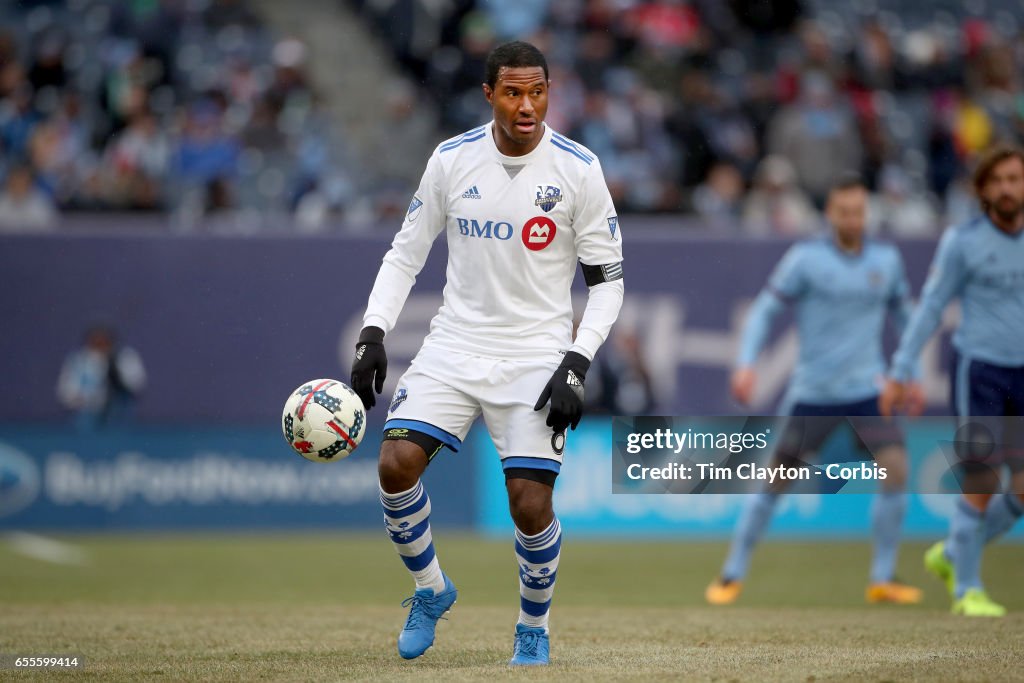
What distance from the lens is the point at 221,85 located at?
1886 centimetres

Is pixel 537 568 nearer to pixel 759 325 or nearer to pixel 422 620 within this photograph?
pixel 422 620

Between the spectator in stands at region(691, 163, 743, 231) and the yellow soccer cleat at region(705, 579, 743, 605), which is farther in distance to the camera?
the spectator in stands at region(691, 163, 743, 231)

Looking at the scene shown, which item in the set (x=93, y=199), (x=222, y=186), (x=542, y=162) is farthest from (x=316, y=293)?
(x=542, y=162)

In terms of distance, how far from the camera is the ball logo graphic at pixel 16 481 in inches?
629

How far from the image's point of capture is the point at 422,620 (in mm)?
7250

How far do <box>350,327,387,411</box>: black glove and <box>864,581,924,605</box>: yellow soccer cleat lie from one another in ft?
18.0

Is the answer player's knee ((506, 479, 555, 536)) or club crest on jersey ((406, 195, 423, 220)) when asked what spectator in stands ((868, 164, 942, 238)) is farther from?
player's knee ((506, 479, 555, 536))

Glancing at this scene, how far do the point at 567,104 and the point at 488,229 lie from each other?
12.2m

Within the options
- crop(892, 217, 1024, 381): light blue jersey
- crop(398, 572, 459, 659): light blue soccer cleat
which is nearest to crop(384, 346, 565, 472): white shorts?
crop(398, 572, 459, 659): light blue soccer cleat

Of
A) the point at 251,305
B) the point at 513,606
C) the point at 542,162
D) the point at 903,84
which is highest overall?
the point at 903,84

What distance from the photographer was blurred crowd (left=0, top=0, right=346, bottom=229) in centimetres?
1755

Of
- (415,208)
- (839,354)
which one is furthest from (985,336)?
(415,208)

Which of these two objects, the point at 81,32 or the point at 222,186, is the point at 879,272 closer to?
the point at 222,186

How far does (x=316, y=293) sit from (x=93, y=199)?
2.92 meters
